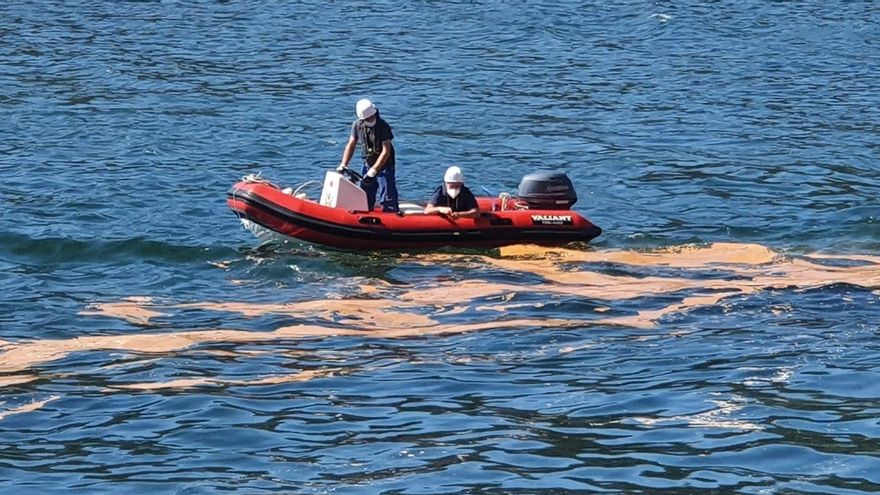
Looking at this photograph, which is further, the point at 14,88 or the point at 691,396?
the point at 14,88

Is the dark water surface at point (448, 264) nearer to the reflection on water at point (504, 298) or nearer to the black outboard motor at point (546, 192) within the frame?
the reflection on water at point (504, 298)

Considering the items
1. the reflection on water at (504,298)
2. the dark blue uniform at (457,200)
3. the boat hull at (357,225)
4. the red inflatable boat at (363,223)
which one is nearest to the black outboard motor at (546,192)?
the red inflatable boat at (363,223)

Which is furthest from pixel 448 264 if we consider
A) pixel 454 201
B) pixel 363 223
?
pixel 363 223

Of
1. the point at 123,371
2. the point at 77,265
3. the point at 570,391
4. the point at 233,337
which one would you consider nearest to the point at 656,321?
the point at 570,391

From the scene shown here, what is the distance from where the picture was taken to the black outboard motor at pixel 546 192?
1938cm

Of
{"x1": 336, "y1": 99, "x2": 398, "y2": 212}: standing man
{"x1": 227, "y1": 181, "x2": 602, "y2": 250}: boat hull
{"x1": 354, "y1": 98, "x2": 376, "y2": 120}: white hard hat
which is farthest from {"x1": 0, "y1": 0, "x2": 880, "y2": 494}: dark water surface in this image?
{"x1": 354, "y1": 98, "x2": 376, "y2": 120}: white hard hat

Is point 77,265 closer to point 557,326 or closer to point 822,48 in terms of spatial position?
point 557,326

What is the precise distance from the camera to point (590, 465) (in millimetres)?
10156

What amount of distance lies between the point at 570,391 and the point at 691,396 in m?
0.98

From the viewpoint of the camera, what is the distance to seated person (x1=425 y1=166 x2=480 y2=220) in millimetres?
18498

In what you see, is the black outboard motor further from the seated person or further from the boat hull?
the seated person

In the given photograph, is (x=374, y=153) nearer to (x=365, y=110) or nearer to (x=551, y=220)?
(x=365, y=110)

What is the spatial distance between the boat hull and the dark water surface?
227 mm

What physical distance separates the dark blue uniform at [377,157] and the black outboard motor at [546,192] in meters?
1.78
